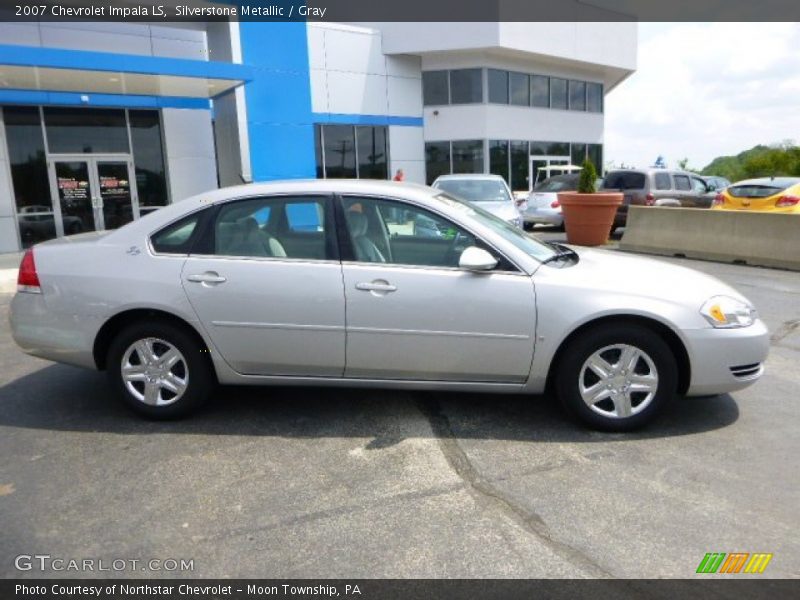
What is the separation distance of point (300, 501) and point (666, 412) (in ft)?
8.59

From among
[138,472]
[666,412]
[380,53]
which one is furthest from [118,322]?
[380,53]

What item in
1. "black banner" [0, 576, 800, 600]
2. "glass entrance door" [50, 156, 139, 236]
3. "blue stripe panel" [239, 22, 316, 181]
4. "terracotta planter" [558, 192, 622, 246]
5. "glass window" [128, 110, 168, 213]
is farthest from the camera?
"blue stripe panel" [239, 22, 316, 181]

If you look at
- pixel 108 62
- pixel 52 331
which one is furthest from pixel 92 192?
pixel 52 331

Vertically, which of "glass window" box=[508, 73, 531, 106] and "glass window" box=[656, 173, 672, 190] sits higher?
"glass window" box=[508, 73, 531, 106]

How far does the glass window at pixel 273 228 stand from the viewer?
3.96 m

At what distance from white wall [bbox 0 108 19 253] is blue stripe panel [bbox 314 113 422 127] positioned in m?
10.1

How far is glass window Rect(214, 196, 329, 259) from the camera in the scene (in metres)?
3.96

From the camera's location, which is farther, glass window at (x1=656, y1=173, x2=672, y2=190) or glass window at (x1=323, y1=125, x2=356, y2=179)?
glass window at (x1=323, y1=125, x2=356, y2=179)

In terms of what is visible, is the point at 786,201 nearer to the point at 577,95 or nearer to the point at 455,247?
the point at 455,247

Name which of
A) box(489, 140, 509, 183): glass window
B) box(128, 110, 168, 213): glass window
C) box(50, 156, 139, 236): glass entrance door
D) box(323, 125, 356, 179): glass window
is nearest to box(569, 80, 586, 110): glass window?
box(489, 140, 509, 183): glass window

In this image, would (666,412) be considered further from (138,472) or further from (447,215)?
(138,472)

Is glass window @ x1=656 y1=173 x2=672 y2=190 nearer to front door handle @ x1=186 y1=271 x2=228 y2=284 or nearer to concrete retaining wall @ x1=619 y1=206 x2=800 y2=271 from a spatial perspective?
concrete retaining wall @ x1=619 y1=206 x2=800 y2=271

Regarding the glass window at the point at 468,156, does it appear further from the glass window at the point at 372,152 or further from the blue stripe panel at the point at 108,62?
the blue stripe panel at the point at 108,62

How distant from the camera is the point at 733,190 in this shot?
12227 mm
